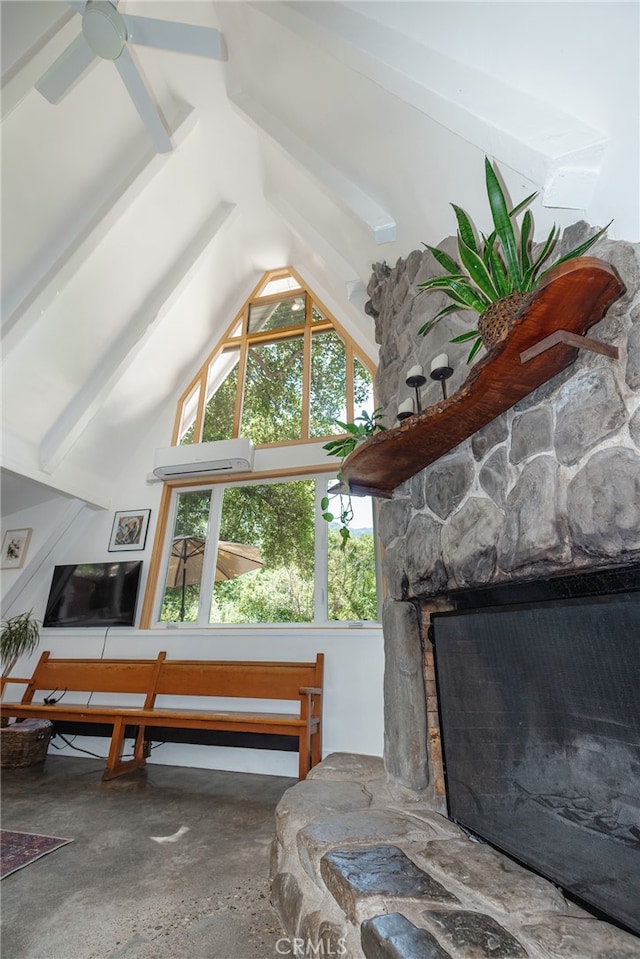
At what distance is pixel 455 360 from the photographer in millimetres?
1817

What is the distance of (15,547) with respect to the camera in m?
4.44

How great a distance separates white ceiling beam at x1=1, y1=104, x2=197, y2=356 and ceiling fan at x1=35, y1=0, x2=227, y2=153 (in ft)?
3.15

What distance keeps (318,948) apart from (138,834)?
135 centimetres

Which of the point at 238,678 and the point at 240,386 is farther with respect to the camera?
the point at 240,386

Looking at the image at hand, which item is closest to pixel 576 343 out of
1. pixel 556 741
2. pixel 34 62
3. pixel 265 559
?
pixel 556 741

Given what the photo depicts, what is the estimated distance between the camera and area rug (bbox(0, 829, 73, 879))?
5.68 ft

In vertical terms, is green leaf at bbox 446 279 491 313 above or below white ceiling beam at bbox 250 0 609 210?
below

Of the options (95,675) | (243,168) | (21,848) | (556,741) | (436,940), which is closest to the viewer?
(436,940)

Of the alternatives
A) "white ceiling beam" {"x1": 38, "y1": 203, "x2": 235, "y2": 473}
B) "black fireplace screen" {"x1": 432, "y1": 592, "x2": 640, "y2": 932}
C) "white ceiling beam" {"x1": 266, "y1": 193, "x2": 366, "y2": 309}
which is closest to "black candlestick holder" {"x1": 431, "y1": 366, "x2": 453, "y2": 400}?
"black fireplace screen" {"x1": 432, "y1": 592, "x2": 640, "y2": 932}

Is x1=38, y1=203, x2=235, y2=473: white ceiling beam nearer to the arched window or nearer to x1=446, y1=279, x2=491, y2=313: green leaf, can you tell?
the arched window

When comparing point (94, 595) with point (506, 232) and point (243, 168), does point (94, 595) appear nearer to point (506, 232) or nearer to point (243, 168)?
point (506, 232)

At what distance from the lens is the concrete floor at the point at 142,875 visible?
1.30 metres

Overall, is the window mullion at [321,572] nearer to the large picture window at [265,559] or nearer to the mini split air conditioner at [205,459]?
the large picture window at [265,559]

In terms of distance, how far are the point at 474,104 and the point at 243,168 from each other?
3.50m
